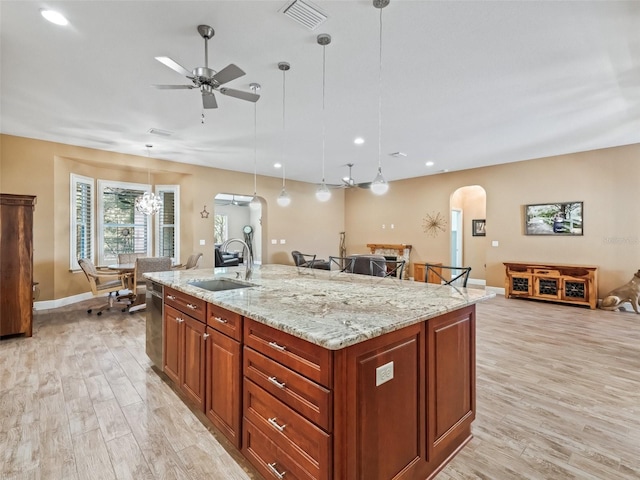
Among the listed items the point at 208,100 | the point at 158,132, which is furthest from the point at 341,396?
the point at 158,132

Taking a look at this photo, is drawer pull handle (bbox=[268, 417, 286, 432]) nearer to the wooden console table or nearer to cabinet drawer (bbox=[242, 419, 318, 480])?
cabinet drawer (bbox=[242, 419, 318, 480])

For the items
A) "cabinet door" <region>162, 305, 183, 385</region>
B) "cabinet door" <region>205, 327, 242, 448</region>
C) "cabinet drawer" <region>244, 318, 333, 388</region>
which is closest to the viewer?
"cabinet drawer" <region>244, 318, 333, 388</region>

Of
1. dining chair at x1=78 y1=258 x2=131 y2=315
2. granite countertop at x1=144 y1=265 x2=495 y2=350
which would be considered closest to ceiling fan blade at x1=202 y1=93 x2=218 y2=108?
granite countertop at x1=144 y1=265 x2=495 y2=350

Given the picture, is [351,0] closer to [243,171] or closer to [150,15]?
[150,15]

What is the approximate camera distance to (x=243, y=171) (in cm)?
764

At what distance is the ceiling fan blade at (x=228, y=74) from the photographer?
230 cm

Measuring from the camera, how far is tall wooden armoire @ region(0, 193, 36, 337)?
12.4 feet

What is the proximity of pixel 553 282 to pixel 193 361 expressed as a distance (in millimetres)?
6435

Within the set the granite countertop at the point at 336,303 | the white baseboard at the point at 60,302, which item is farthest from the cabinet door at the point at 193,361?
the white baseboard at the point at 60,302

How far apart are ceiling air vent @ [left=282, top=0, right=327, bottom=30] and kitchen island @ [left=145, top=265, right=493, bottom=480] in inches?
78.9

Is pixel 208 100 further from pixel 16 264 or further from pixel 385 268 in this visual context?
pixel 385 268

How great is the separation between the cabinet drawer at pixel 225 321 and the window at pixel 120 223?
5824mm

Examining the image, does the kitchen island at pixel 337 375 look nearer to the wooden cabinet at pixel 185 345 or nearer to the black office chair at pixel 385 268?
the wooden cabinet at pixel 185 345

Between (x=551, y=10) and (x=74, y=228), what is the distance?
7.37 m
